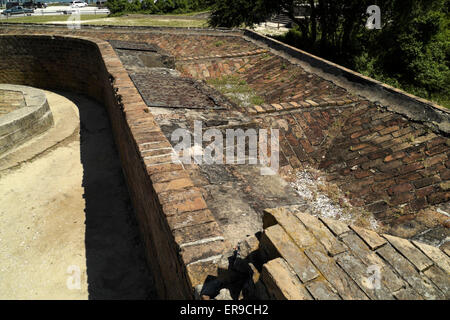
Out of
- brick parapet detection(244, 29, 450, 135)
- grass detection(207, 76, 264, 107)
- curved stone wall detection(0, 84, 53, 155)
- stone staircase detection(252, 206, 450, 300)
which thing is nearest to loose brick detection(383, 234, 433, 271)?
stone staircase detection(252, 206, 450, 300)

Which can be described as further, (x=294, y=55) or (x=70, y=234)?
(x=294, y=55)

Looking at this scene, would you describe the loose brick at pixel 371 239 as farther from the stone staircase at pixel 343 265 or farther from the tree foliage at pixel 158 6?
the tree foliage at pixel 158 6

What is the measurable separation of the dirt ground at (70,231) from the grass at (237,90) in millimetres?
2954

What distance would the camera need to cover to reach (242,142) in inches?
162

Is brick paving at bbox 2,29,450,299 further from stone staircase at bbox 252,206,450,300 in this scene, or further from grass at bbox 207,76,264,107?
grass at bbox 207,76,264,107

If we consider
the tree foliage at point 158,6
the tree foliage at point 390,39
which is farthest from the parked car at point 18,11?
the tree foliage at point 390,39

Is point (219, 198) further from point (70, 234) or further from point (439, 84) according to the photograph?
point (439, 84)

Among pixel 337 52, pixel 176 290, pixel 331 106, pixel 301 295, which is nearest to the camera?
pixel 301 295

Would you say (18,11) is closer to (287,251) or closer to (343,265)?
(287,251)

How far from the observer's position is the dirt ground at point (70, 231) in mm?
3834

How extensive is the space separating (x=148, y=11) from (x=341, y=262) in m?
34.6

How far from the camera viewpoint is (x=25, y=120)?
7062 mm

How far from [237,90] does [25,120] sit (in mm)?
5109

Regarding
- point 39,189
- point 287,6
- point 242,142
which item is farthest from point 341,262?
point 287,6
